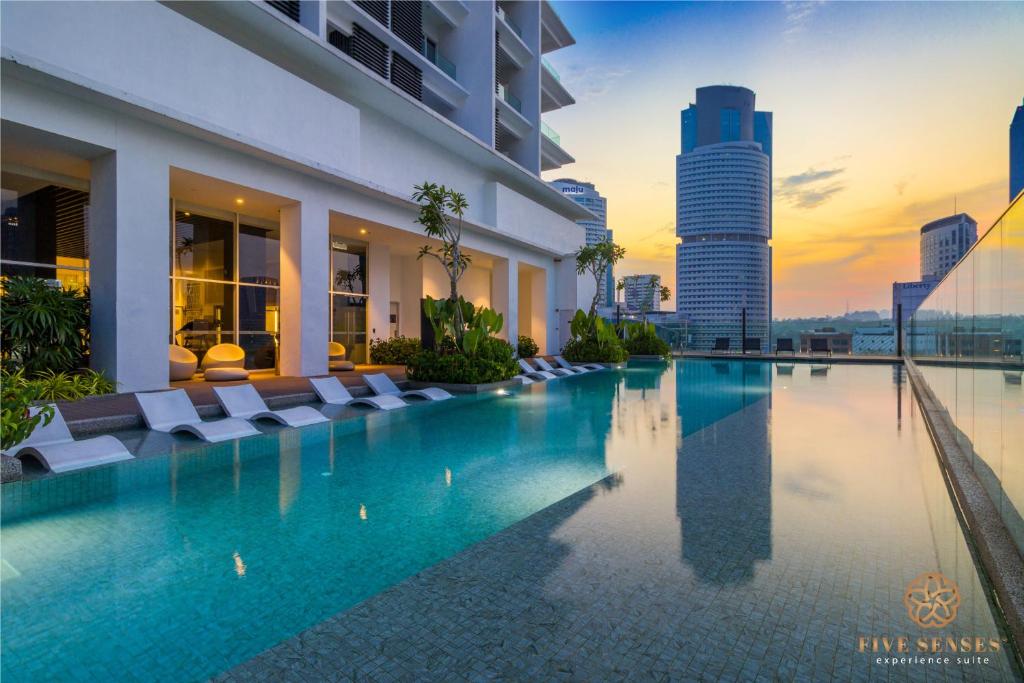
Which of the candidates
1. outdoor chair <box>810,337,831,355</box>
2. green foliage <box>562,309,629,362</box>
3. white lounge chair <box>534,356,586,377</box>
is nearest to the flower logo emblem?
white lounge chair <box>534,356,586,377</box>

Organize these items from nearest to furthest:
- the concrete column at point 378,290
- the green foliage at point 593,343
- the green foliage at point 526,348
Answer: the concrete column at point 378,290 < the green foliage at point 593,343 < the green foliage at point 526,348

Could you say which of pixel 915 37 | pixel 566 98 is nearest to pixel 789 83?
pixel 915 37

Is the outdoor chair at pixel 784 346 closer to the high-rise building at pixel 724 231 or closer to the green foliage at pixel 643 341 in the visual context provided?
the green foliage at pixel 643 341

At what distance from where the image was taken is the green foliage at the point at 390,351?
57.3 feet

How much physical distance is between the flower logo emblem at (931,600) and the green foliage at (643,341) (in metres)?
21.1

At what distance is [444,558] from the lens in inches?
126

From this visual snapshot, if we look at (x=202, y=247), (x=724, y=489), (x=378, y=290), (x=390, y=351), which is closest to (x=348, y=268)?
(x=378, y=290)

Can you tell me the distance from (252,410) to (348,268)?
9.47 meters

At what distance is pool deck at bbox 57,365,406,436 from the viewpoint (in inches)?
274

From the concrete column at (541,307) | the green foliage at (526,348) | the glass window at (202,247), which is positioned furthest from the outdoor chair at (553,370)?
the glass window at (202,247)

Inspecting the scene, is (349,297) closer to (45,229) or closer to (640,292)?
(45,229)

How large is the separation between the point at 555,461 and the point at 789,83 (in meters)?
20.4

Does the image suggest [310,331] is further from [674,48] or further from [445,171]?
[674,48]

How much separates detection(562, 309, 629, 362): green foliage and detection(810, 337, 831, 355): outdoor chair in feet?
37.8
